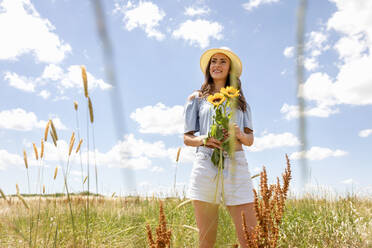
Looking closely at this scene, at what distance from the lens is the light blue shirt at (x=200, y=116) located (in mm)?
2426

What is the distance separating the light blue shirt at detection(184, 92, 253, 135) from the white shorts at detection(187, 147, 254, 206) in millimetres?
241

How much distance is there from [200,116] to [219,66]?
1.60ft

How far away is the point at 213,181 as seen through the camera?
7.09 feet

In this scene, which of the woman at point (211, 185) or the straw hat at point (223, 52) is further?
the straw hat at point (223, 52)

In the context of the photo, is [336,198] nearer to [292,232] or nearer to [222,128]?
[292,232]

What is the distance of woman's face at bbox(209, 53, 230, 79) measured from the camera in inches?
102

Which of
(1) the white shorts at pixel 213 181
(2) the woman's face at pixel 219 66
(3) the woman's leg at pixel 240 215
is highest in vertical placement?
(2) the woman's face at pixel 219 66

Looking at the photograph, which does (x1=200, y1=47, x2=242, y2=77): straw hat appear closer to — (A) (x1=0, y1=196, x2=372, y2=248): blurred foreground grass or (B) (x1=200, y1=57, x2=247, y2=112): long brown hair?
(B) (x1=200, y1=57, x2=247, y2=112): long brown hair

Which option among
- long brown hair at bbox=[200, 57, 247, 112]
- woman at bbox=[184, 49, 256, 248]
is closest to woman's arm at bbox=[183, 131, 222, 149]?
woman at bbox=[184, 49, 256, 248]

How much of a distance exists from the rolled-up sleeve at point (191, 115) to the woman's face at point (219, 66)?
279 mm

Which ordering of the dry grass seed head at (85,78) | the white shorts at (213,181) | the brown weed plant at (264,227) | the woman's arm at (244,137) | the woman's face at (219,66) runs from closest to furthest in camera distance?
the dry grass seed head at (85,78) < the brown weed plant at (264,227) < the woman's arm at (244,137) < the white shorts at (213,181) < the woman's face at (219,66)

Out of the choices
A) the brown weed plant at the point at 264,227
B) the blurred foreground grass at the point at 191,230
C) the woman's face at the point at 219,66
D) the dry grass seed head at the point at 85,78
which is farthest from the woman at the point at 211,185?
the dry grass seed head at the point at 85,78

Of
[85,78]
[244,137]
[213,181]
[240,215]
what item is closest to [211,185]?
[213,181]

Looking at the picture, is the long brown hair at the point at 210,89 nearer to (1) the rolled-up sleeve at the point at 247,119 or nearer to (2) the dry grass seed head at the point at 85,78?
(1) the rolled-up sleeve at the point at 247,119
